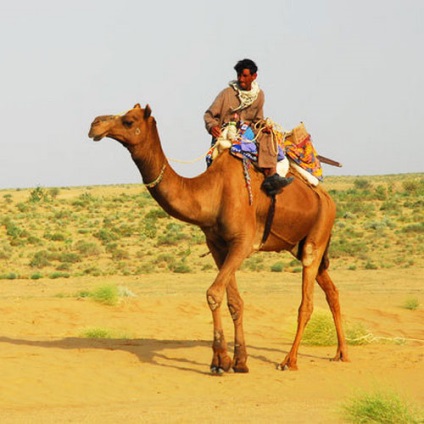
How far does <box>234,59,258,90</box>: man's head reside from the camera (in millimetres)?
11680

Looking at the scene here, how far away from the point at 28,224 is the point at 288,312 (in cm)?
3256

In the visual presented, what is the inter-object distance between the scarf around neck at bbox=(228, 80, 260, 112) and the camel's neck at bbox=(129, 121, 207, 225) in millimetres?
1270

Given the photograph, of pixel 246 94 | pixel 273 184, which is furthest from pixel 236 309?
pixel 246 94

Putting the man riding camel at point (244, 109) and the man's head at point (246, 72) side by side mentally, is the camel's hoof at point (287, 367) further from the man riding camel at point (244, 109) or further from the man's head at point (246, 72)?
the man's head at point (246, 72)

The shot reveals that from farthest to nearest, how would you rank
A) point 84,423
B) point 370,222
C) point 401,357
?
point 370,222 → point 401,357 → point 84,423

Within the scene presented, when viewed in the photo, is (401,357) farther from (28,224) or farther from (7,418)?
(28,224)

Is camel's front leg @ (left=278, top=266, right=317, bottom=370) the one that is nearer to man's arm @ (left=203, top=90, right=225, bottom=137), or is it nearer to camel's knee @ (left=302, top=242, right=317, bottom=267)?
camel's knee @ (left=302, top=242, right=317, bottom=267)

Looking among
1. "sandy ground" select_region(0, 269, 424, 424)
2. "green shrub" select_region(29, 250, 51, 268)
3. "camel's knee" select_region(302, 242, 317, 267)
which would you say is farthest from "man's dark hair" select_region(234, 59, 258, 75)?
"green shrub" select_region(29, 250, 51, 268)

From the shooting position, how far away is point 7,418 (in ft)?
28.4

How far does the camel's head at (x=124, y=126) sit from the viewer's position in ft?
33.5

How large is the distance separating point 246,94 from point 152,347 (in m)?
3.82

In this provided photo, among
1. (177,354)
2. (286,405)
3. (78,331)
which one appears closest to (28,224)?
(78,331)

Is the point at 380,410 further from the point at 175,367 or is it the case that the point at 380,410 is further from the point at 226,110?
the point at 226,110

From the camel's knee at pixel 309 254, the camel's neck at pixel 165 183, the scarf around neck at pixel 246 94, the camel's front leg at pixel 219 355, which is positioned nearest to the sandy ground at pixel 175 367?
the camel's front leg at pixel 219 355
